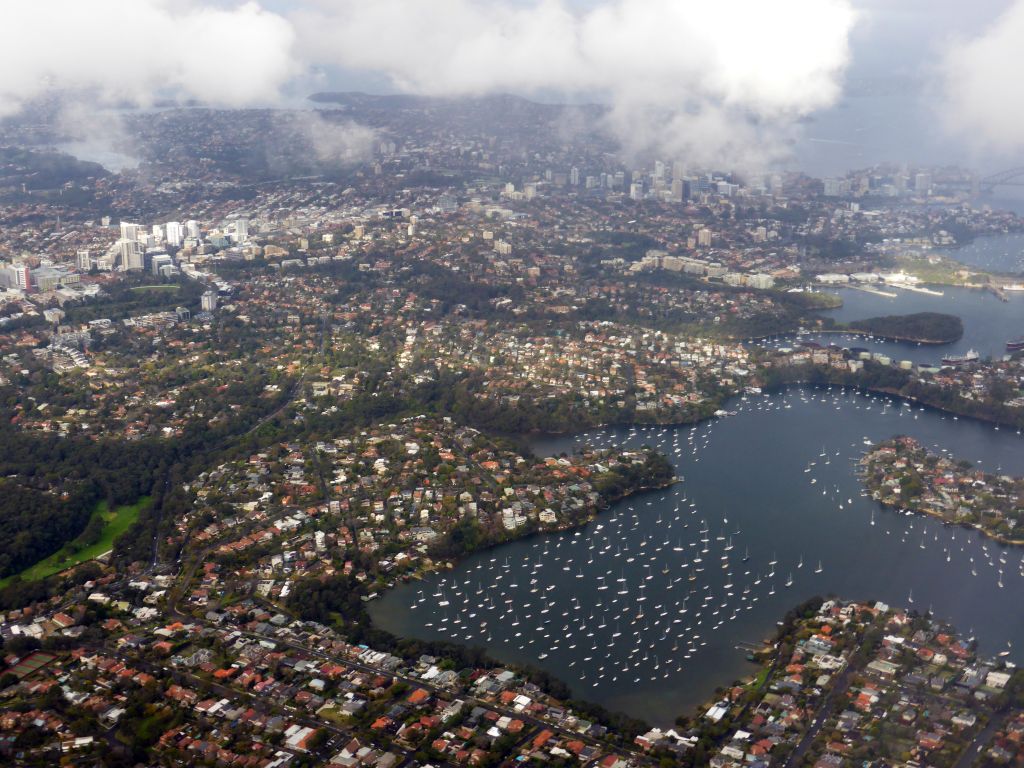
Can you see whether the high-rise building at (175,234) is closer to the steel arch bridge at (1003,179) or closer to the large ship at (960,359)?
the large ship at (960,359)

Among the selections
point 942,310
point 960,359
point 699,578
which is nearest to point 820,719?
point 699,578

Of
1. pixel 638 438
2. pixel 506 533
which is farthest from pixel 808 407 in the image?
pixel 506 533

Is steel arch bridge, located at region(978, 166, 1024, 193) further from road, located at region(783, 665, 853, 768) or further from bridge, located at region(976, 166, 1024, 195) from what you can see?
road, located at region(783, 665, 853, 768)

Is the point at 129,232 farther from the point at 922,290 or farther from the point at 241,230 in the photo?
the point at 922,290

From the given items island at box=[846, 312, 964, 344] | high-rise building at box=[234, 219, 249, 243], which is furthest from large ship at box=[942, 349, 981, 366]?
high-rise building at box=[234, 219, 249, 243]

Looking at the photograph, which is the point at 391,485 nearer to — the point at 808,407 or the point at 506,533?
the point at 506,533

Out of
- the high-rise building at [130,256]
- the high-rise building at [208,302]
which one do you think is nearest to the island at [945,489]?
the high-rise building at [208,302]

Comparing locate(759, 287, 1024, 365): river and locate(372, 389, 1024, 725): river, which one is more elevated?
locate(759, 287, 1024, 365): river
